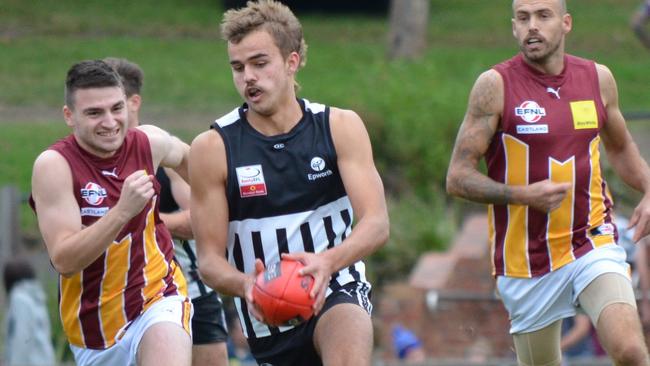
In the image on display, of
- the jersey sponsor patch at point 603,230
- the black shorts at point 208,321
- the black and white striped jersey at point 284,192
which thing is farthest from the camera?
the black shorts at point 208,321

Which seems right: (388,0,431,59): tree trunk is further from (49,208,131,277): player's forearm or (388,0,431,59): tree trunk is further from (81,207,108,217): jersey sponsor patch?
(49,208,131,277): player's forearm

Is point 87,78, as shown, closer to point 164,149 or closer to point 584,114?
point 164,149

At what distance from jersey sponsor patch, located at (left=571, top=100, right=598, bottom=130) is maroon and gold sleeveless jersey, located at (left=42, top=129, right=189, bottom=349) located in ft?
8.08

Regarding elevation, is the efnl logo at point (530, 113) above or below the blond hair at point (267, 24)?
below

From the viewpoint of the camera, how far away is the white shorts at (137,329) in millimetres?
6805

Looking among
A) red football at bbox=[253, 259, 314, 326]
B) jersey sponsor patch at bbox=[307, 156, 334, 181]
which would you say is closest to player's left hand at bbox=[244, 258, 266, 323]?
red football at bbox=[253, 259, 314, 326]

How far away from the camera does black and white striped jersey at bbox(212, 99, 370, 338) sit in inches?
261

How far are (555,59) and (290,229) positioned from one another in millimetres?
2069

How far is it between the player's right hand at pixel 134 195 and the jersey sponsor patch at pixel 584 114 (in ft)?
8.52

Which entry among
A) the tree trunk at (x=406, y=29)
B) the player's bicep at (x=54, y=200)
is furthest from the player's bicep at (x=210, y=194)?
the tree trunk at (x=406, y=29)

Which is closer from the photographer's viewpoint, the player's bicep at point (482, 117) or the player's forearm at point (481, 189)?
the player's forearm at point (481, 189)

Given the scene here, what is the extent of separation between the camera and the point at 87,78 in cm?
674

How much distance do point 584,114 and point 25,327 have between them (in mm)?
6806

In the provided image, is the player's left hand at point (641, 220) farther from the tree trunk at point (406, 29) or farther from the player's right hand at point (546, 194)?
the tree trunk at point (406, 29)
